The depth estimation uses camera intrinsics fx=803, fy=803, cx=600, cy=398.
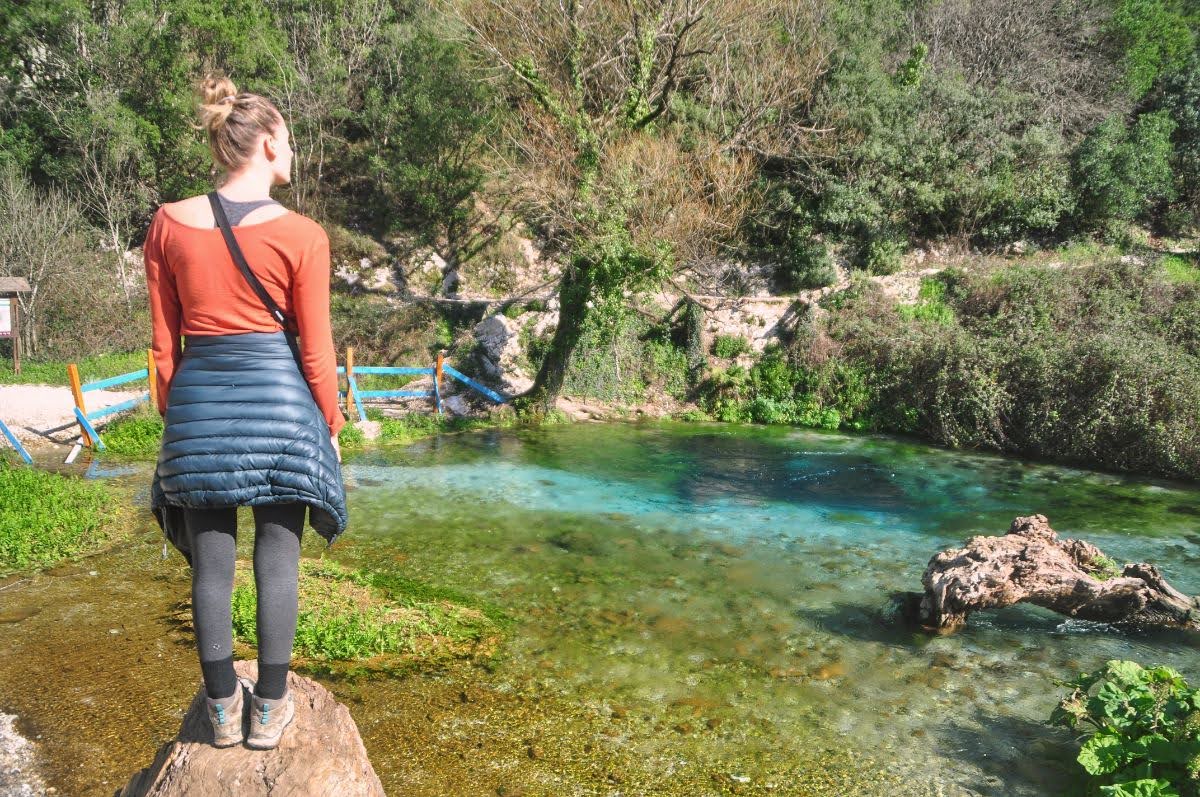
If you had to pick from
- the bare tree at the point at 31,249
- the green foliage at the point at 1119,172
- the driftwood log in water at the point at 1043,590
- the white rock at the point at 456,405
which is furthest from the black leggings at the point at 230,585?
the green foliage at the point at 1119,172

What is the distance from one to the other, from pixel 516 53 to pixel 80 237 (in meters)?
11.2

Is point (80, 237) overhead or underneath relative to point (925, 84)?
underneath

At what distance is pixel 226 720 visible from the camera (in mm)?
2811

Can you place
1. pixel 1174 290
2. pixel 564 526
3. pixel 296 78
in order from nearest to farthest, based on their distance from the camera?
pixel 564 526 → pixel 1174 290 → pixel 296 78

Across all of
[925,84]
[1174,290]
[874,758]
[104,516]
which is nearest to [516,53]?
[925,84]

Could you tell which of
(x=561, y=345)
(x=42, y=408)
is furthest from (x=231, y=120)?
(x=561, y=345)

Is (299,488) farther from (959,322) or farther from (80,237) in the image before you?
(80,237)

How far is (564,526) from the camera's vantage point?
8820 millimetres

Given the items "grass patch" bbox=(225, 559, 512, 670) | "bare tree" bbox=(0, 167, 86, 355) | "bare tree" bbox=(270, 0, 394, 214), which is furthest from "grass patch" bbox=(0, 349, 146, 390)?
"grass patch" bbox=(225, 559, 512, 670)

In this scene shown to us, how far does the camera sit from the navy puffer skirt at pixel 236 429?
2.57 meters

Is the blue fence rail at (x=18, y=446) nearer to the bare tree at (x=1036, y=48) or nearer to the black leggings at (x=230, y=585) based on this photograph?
the black leggings at (x=230, y=585)

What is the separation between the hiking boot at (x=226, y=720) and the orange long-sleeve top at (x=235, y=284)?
1059 millimetres

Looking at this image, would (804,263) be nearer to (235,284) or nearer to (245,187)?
(245,187)

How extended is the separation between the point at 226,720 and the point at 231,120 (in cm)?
205
